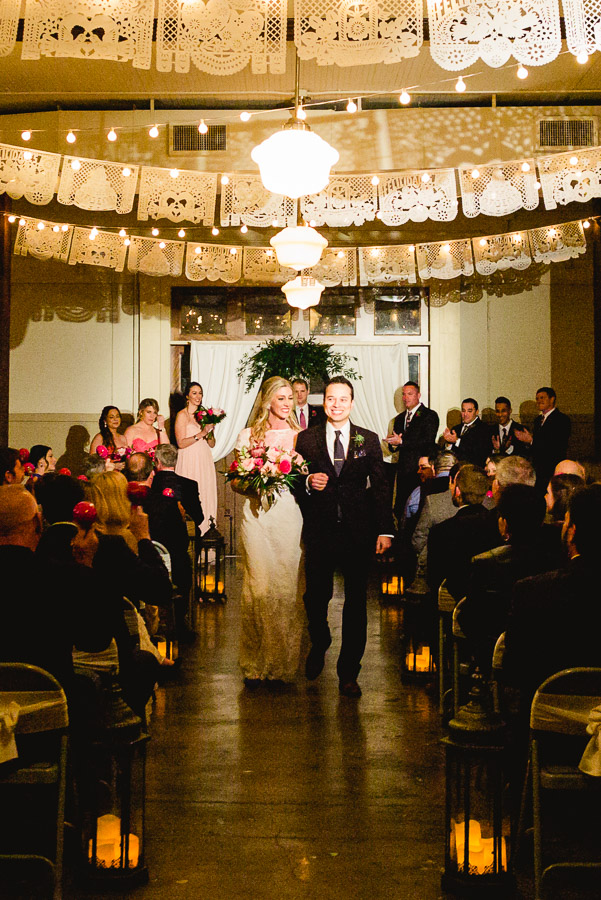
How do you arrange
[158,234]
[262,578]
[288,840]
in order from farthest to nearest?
[158,234], [262,578], [288,840]

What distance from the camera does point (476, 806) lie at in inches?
108

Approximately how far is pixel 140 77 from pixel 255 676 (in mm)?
7288

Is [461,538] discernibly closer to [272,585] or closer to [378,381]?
[272,585]

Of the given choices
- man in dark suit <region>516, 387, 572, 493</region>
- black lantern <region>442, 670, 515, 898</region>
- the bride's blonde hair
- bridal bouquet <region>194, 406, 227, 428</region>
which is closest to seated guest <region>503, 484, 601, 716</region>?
black lantern <region>442, 670, 515, 898</region>

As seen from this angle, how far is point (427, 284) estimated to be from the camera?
12320 mm

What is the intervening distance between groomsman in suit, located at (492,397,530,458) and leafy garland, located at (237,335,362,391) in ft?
6.25

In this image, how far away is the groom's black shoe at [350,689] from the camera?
5086mm

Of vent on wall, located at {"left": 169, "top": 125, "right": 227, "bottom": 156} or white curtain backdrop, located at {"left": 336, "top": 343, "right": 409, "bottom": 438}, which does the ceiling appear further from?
white curtain backdrop, located at {"left": 336, "top": 343, "right": 409, "bottom": 438}

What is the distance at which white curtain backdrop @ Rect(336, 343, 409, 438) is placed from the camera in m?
12.2

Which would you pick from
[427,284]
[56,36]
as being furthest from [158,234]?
[56,36]

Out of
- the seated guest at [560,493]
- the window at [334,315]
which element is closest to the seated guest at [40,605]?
the seated guest at [560,493]

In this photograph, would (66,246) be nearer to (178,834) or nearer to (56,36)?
(56,36)

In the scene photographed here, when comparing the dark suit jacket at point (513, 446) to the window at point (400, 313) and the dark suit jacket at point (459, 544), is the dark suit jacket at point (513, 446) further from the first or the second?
the dark suit jacket at point (459, 544)

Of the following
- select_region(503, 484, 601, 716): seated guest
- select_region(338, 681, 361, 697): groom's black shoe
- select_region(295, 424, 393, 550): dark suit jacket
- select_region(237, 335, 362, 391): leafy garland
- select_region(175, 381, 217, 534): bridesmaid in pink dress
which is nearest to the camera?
select_region(503, 484, 601, 716): seated guest
